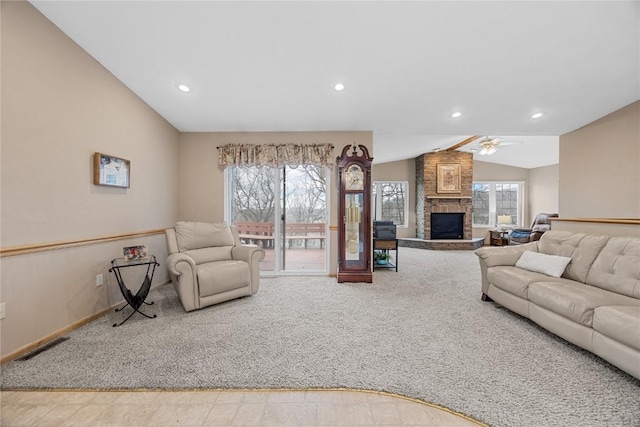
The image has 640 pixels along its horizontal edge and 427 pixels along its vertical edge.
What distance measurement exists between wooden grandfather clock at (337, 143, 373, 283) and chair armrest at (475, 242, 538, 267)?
150 cm

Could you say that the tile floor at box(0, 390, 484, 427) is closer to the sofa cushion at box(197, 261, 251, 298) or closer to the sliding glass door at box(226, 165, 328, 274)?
the sofa cushion at box(197, 261, 251, 298)

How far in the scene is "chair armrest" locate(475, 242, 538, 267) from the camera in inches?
122

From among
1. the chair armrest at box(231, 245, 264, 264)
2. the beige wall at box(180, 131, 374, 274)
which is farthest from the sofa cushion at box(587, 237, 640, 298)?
the chair armrest at box(231, 245, 264, 264)

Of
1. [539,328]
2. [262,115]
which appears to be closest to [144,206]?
[262,115]

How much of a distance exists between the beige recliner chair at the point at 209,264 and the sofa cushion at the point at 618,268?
136 inches

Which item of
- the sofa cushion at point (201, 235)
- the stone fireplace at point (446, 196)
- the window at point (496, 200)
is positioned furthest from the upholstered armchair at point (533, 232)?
the sofa cushion at point (201, 235)

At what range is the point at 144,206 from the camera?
3.39m

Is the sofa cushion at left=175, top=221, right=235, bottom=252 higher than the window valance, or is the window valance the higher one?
the window valance

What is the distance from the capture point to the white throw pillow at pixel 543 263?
2.66 metres

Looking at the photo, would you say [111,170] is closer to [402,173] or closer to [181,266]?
[181,266]

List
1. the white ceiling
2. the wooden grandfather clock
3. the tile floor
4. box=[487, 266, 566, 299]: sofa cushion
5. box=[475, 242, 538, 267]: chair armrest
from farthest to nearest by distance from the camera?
the wooden grandfather clock
box=[475, 242, 538, 267]: chair armrest
box=[487, 266, 566, 299]: sofa cushion
the white ceiling
the tile floor

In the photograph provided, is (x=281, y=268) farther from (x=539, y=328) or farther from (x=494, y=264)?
(x=539, y=328)

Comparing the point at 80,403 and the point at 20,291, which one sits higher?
the point at 20,291

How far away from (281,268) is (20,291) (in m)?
2.96
